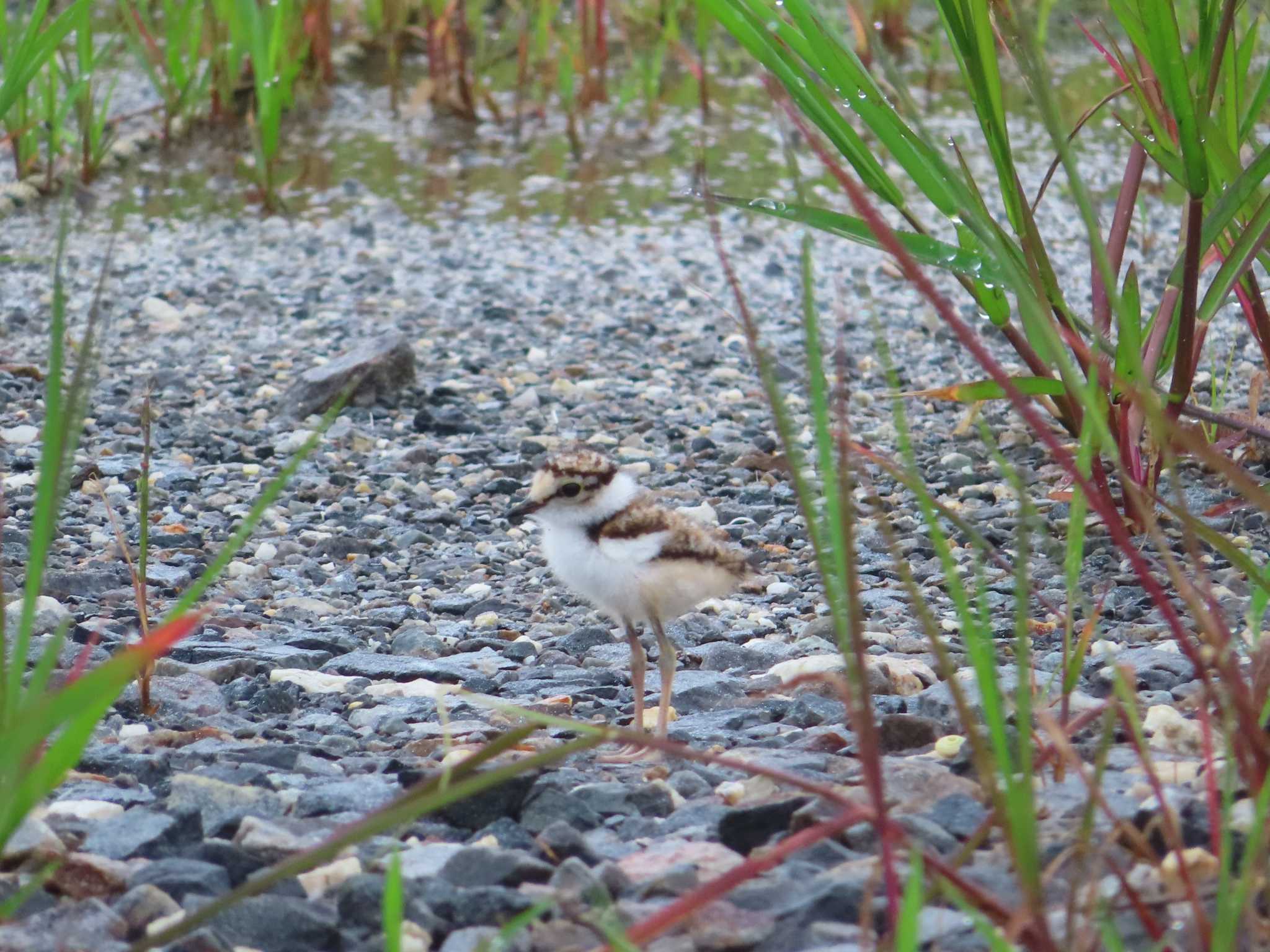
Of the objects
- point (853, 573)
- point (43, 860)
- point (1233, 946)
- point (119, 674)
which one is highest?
point (853, 573)

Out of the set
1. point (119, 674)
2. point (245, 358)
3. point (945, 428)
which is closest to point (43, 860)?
point (119, 674)

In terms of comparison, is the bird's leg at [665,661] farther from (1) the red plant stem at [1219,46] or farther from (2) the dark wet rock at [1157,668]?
(1) the red plant stem at [1219,46]

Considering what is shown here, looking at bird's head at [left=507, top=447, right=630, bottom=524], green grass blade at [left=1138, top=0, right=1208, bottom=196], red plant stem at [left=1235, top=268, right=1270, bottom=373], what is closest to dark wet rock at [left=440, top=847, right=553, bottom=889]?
bird's head at [left=507, top=447, right=630, bottom=524]

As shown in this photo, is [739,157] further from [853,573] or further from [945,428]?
[853,573]

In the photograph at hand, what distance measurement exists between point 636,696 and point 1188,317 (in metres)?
1.50

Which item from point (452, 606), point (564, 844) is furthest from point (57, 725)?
point (452, 606)

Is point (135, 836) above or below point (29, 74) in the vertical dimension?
below

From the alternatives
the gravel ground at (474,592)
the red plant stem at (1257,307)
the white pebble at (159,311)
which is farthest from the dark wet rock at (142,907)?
the white pebble at (159,311)

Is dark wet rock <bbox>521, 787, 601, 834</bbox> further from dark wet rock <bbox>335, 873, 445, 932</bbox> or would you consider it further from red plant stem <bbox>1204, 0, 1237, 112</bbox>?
red plant stem <bbox>1204, 0, 1237, 112</bbox>

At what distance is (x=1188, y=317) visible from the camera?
3566mm

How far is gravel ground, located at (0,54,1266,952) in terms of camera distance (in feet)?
7.15

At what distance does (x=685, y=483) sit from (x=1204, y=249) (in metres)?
1.87

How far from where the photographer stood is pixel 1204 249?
355 centimetres

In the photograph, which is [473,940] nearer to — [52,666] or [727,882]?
[727,882]
